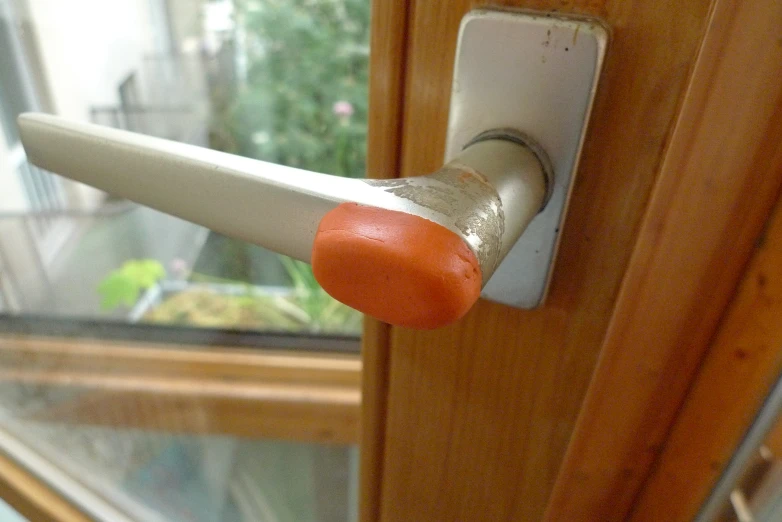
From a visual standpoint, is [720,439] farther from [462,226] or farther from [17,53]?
[17,53]

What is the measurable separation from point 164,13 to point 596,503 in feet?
2.28

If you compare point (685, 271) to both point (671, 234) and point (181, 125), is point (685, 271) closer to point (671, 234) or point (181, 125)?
point (671, 234)

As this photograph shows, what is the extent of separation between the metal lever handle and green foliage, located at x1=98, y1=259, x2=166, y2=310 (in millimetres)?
657

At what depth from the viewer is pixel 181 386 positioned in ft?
1.98

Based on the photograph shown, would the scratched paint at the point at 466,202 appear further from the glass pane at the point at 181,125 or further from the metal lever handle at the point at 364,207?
the glass pane at the point at 181,125

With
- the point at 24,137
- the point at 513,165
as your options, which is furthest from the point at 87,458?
the point at 513,165

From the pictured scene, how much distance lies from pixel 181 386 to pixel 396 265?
22.2 inches

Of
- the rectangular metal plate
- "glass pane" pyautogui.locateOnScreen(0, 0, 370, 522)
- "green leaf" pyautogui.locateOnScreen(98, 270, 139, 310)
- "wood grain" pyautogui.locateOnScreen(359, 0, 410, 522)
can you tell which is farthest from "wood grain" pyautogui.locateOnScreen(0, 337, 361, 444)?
the rectangular metal plate

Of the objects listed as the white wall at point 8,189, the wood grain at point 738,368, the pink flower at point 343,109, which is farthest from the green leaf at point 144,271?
the wood grain at point 738,368

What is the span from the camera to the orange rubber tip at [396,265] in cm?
11

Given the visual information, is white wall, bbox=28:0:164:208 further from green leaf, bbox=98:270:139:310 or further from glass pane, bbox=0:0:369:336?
green leaf, bbox=98:270:139:310

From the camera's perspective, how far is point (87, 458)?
0.65m

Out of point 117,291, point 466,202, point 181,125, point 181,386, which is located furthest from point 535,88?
point 117,291

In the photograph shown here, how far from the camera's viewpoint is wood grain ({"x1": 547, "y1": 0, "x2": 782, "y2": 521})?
0.37 feet
